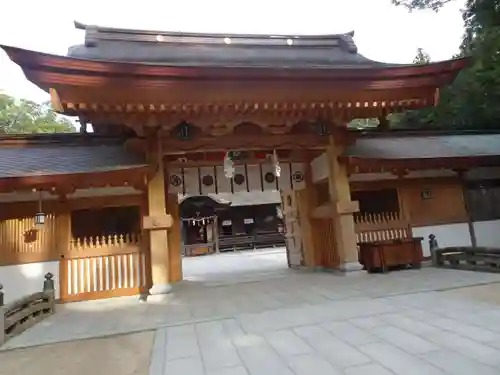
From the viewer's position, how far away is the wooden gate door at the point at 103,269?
249 inches

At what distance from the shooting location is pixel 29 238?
20.8ft

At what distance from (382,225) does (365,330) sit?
490 cm

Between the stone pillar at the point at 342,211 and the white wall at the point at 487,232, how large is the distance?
359 cm

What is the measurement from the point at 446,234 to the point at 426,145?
2406 millimetres

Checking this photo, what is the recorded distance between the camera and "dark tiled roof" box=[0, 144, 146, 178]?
231 inches

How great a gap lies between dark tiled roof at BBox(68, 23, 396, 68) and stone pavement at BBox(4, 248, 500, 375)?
4.70 metres

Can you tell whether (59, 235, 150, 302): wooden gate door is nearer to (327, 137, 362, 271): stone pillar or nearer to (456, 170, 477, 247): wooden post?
(327, 137, 362, 271): stone pillar

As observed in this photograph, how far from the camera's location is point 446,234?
8023mm

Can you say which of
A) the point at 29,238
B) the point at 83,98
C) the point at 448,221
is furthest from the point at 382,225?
the point at 29,238

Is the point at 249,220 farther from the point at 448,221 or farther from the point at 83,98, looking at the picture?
the point at 83,98

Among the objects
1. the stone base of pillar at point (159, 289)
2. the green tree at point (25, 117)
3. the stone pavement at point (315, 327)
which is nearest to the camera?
the stone pavement at point (315, 327)

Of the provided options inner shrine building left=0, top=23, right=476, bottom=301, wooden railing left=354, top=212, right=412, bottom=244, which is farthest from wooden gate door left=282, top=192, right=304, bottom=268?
wooden railing left=354, top=212, right=412, bottom=244

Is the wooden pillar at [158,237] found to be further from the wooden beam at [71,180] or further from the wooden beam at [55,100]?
the wooden beam at [55,100]

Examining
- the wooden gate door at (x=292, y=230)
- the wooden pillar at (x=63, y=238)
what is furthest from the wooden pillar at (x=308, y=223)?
the wooden pillar at (x=63, y=238)
